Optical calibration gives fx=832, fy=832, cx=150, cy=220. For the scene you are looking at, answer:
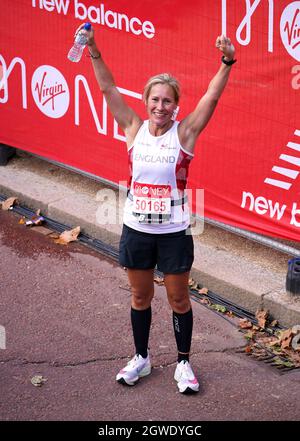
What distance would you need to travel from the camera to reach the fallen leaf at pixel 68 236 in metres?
7.01

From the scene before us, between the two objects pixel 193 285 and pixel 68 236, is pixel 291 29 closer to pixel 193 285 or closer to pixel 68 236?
pixel 193 285

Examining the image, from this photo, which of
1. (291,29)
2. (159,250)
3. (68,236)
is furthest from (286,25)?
(68,236)

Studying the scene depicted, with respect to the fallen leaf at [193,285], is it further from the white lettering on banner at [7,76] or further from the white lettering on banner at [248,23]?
the white lettering on banner at [7,76]

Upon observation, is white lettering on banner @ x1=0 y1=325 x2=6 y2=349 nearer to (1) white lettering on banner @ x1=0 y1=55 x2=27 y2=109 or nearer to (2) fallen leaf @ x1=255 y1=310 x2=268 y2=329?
(2) fallen leaf @ x1=255 y1=310 x2=268 y2=329

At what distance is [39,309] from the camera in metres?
5.99

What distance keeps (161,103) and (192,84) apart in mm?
Answer: 1666

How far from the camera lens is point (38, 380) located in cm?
512

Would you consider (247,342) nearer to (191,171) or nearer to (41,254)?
(191,171)

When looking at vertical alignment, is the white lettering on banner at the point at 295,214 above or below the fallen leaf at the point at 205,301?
above

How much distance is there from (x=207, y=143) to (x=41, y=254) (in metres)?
1.67

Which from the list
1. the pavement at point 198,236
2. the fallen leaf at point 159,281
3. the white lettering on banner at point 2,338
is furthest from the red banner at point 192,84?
the white lettering on banner at point 2,338

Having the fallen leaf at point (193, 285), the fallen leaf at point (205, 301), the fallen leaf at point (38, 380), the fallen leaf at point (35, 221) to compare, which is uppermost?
the fallen leaf at point (38, 380)

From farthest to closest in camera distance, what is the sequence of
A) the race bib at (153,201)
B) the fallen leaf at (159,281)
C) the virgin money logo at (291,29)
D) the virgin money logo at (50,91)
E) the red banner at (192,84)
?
1. the virgin money logo at (50,91)
2. the fallen leaf at (159,281)
3. the red banner at (192,84)
4. the virgin money logo at (291,29)
5. the race bib at (153,201)
